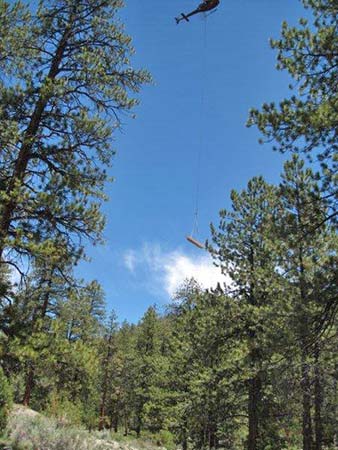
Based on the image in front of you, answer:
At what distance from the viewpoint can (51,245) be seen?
7324mm

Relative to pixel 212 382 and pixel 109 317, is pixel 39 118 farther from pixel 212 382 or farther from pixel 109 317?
pixel 109 317

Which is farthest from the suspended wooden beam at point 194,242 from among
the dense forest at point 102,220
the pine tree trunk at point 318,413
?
the pine tree trunk at point 318,413

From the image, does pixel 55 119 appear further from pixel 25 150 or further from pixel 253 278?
pixel 253 278

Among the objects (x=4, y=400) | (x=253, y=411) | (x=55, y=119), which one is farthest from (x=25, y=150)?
(x=253, y=411)

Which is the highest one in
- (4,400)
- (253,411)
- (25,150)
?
(25,150)

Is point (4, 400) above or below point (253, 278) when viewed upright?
below

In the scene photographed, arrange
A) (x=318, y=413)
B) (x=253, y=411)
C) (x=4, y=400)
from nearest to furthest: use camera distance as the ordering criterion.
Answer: (x=4, y=400) < (x=318, y=413) < (x=253, y=411)

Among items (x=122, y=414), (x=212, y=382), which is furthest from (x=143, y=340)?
(x=212, y=382)

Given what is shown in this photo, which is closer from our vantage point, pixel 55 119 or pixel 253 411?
pixel 55 119

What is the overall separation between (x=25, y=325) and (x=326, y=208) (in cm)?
571

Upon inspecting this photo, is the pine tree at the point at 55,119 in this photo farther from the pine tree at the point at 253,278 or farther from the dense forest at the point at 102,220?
the pine tree at the point at 253,278

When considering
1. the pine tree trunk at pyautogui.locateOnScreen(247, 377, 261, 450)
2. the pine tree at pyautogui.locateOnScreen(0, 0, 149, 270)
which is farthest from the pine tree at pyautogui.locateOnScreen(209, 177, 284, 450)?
the pine tree at pyautogui.locateOnScreen(0, 0, 149, 270)

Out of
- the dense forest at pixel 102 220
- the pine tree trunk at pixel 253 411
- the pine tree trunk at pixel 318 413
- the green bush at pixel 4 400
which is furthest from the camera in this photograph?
the pine tree trunk at pixel 253 411

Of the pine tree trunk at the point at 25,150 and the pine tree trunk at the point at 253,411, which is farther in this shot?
the pine tree trunk at the point at 253,411
